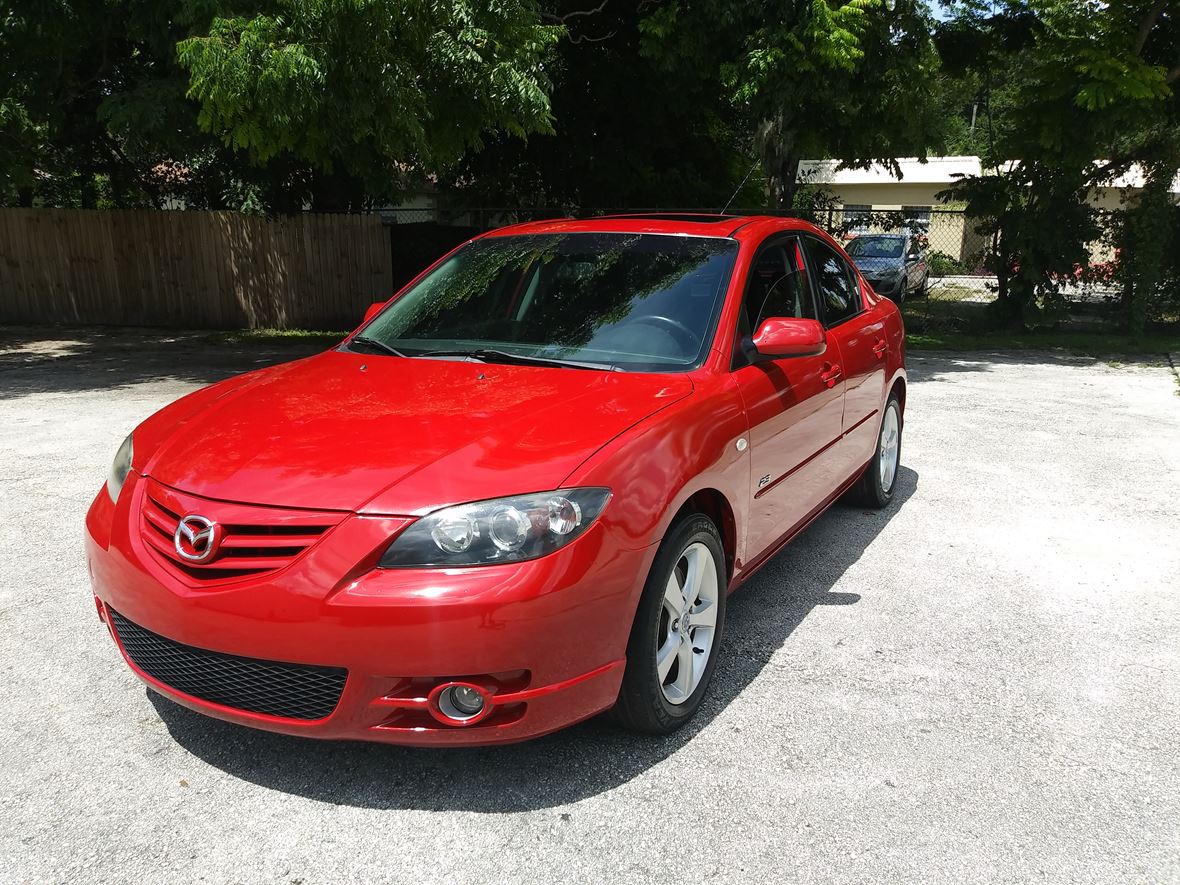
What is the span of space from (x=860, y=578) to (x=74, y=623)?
12.0ft

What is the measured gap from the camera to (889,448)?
20.1 feet

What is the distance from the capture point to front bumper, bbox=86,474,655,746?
262 cm

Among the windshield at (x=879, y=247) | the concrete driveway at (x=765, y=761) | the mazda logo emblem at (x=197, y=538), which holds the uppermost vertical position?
the mazda logo emblem at (x=197, y=538)

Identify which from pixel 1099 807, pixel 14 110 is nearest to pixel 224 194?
pixel 14 110

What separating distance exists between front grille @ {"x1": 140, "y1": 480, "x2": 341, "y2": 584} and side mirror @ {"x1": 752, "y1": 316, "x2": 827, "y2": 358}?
1879 millimetres

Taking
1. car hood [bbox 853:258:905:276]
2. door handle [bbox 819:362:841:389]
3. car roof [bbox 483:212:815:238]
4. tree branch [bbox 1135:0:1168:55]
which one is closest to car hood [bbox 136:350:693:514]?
car roof [bbox 483:212:815:238]

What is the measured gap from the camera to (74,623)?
4.19 m

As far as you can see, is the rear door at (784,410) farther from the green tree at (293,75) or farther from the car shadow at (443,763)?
the green tree at (293,75)

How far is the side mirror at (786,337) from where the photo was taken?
381 cm

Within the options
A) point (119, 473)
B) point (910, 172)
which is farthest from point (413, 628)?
point (910, 172)

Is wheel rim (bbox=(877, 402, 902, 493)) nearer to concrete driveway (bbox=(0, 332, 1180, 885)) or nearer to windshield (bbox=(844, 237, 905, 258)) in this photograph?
concrete driveway (bbox=(0, 332, 1180, 885))

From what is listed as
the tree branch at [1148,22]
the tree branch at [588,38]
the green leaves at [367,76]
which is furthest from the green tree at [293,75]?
the tree branch at [1148,22]

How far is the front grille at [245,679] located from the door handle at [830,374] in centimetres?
273

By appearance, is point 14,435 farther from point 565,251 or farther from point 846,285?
point 846,285
